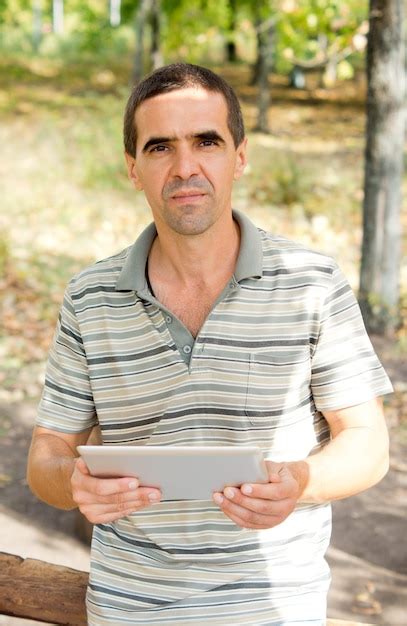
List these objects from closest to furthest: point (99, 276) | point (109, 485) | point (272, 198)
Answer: point (109, 485) → point (99, 276) → point (272, 198)

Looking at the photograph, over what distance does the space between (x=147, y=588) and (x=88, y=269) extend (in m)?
0.86

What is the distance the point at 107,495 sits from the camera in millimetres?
2150

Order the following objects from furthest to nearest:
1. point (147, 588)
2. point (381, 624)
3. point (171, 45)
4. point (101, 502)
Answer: point (171, 45)
point (381, 624)
point (147, 588)
point (101, 502)

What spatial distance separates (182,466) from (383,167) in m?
6.38

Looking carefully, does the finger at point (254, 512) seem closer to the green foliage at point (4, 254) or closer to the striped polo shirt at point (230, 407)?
the striped polo shirt at point (230, 407)

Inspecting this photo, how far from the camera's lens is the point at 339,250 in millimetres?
10617

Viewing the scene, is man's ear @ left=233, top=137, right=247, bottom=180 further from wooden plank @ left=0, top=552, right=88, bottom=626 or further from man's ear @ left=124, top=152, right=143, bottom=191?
wooden plank @ left=0, top=552, right=88, bottom=626

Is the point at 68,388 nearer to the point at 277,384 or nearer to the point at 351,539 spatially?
the point at 277,384

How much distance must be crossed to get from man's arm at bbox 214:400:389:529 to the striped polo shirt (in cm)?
6

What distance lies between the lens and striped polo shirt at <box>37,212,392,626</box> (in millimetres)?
2424

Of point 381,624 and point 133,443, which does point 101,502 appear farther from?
point 381,624

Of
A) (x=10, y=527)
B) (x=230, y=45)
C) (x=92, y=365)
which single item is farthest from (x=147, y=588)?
(x=230, y=45)

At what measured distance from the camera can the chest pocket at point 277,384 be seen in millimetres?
2467

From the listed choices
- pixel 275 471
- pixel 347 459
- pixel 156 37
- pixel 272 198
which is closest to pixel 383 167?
pixel 272 198
